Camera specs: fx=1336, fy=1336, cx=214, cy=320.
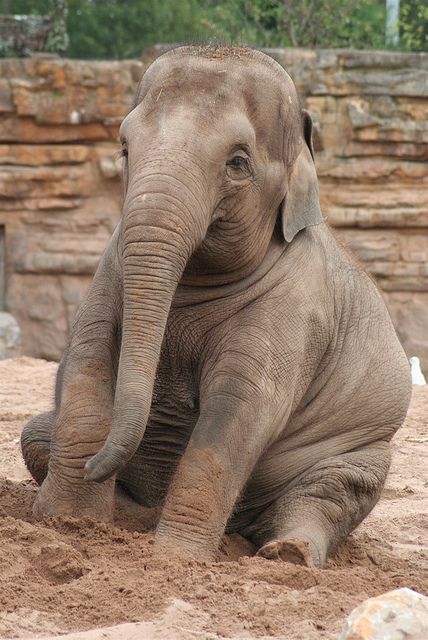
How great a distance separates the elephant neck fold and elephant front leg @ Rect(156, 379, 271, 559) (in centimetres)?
40

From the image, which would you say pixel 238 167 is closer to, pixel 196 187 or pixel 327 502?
pixel 196 187

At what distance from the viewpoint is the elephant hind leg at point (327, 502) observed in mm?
5270

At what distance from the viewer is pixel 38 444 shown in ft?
19.1

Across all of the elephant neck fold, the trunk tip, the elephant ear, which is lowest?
the trunk tip

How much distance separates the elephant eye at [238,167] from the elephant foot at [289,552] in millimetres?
1375

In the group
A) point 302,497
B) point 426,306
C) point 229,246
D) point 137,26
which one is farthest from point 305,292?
point 137,26

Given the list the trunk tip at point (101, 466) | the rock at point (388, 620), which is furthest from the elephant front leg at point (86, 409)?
the rock at point (388, 620)

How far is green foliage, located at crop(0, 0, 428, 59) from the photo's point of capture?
60.6ft

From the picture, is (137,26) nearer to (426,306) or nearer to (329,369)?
(426,306)

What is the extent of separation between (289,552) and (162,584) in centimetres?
75

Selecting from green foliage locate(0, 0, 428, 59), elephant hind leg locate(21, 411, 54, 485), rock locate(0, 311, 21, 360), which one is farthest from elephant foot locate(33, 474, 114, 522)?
green foliage locate(0, 0, 428, 59)

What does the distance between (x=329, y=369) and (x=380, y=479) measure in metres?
0.51

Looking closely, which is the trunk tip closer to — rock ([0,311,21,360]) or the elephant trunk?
the elephant trunk

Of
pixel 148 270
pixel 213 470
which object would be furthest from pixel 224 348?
pixel 148 270
